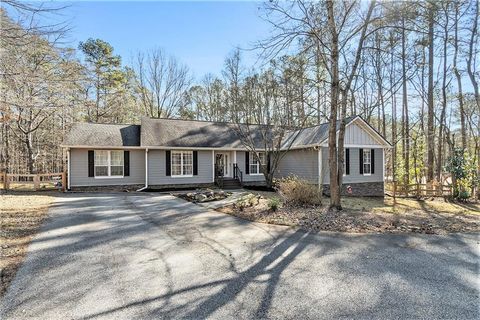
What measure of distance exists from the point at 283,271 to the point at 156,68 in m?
29.2

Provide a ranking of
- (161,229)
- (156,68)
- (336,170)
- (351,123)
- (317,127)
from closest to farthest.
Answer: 1. (161,229)
2. (336,170)
3. (351,123)
4. (317,127)
5. (156,68)

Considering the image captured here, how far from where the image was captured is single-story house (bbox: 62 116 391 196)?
15055mm

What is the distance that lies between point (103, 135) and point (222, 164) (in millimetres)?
7643

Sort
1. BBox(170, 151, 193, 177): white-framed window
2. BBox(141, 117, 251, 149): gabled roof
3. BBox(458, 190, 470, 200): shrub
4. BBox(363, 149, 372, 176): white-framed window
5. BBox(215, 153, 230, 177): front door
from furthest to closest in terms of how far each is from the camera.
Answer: BBox(215, 153, 230, 177): front door, BBox(363, 149, 372, 176): white-framed window, BBox(170, 151, 193, 177): white-framed window, BBox(141, 117, 251, 149): gabled roof, BBox(458, 190, 470, 200): shrub

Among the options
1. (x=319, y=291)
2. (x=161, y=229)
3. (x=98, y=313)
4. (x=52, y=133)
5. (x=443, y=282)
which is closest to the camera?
(x=98, y=313)

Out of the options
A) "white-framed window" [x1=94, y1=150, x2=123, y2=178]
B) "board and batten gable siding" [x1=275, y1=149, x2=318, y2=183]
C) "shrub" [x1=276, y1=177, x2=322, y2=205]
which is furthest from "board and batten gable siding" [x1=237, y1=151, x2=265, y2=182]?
"shrub" [x1=276, y1=177, x2=322, y2=205]

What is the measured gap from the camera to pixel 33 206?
31.1ft

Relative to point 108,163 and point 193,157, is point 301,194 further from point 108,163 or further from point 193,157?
point 108,163

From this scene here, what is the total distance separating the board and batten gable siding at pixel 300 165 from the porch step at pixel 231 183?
330 centimetres

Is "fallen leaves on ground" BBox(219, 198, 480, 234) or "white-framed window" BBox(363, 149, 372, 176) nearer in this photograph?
"fallen leaves on ground" BBox(219, 198, 480, 234)

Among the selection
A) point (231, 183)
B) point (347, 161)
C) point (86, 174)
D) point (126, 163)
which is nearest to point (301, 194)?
point (231, 183)

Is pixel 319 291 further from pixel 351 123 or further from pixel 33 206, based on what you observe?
pixel 351 123

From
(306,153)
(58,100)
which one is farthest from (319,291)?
(306,153)

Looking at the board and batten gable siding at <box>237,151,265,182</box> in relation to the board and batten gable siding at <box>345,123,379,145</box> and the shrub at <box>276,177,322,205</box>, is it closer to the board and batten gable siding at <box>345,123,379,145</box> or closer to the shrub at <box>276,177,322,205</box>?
the board and batten gable siding at <box>345,123,379,145</box>
